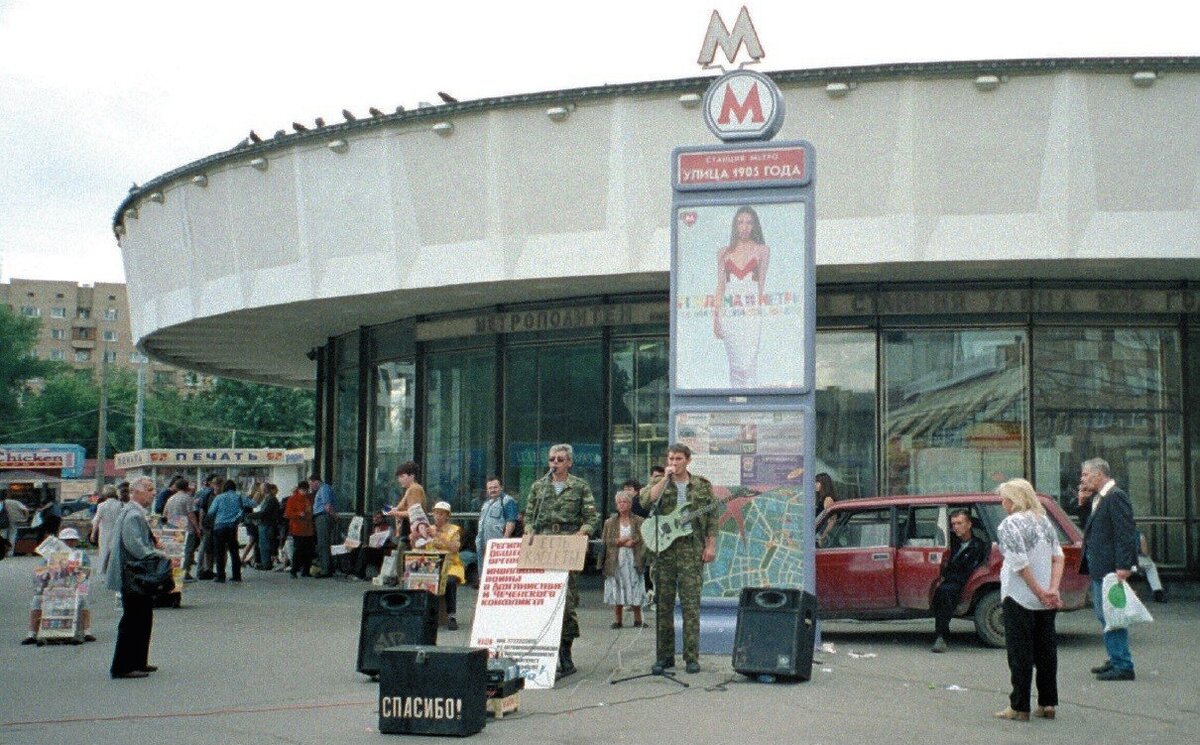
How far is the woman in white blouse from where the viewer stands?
9445mm

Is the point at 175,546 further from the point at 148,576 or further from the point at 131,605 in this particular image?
the point at 148,576

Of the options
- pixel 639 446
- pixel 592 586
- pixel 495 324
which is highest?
pixel 495 324

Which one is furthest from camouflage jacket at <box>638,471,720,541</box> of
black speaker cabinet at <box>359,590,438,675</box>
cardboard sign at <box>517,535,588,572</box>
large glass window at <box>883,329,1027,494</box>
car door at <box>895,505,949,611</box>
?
large glass window at <box>883,329,1027,494</box>

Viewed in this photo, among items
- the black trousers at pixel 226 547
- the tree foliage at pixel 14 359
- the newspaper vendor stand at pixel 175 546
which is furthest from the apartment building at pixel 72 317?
the newspaper vendor stand at pixel 175 546

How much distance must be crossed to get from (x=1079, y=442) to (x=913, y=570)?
318 inches

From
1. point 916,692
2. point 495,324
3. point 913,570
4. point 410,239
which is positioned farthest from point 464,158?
point 916,692

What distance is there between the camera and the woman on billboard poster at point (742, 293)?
1322 centimetres

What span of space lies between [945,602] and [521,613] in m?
4.68

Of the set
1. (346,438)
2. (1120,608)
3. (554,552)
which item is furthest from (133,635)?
(346,438)

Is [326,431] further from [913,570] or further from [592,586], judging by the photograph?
[913,570]

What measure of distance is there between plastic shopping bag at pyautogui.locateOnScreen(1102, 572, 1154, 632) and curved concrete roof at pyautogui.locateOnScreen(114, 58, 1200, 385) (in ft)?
27.0

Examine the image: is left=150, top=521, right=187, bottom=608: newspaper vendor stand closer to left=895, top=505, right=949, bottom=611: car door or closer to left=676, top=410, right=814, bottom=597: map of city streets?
left=676, top=410, right=814, bottom=597: map of city streets

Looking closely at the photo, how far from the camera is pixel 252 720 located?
31.4 feet

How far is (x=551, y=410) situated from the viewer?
23922 millimetres
